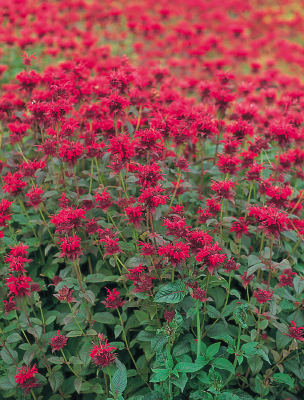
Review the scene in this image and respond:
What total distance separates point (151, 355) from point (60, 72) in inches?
80.9

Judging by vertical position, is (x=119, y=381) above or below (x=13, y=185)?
below

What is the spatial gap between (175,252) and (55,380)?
111cm

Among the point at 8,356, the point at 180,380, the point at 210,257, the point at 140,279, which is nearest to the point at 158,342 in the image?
the point at 180,380

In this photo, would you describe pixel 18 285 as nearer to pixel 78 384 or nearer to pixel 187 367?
pixel 78 384

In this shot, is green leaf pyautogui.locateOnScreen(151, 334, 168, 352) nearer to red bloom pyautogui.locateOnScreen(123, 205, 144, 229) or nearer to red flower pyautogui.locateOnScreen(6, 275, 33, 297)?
red bloom pyautogui.locateOnScreen(123, 205, 144, 229)

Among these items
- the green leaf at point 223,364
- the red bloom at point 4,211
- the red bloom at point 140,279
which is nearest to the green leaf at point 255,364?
the green leaf at point 223,364

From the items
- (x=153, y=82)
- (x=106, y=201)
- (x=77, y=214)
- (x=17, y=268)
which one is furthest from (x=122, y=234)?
(x=153, y=82)

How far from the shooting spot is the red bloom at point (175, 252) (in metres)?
1.83

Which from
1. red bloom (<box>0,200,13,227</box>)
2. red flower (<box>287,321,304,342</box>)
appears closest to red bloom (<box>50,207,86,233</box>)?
red bloom (<box>0,200,13,227</box>)

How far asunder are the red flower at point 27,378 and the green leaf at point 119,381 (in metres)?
0.47

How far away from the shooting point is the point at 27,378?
2.06 metres

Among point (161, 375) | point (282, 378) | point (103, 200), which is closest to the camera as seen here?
point (161, 375)

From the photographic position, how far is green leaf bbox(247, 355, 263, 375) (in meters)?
2.10

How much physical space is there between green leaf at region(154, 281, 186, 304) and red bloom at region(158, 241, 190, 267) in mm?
137
